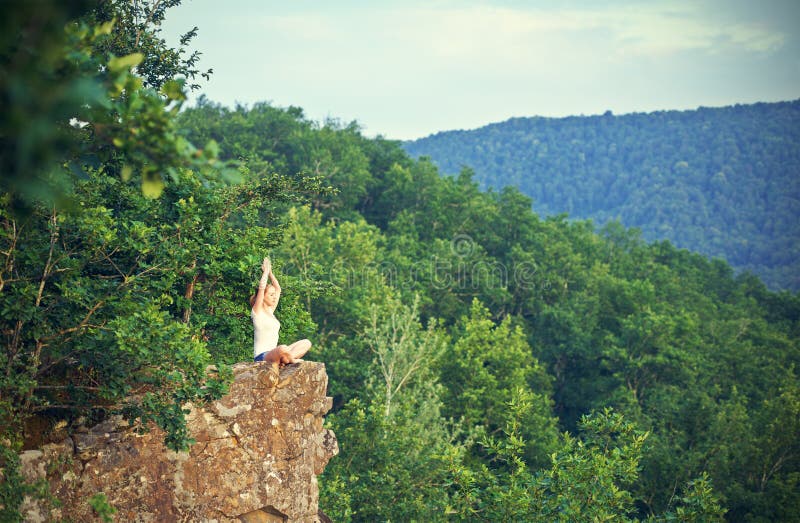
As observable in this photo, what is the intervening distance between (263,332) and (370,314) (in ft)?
77.6

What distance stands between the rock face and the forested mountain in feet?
1.65

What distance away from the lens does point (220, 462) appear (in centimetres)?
1080

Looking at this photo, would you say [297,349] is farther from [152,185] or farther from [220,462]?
[152,185]

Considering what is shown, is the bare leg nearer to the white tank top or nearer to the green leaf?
the white tank top

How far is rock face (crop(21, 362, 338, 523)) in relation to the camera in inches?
376

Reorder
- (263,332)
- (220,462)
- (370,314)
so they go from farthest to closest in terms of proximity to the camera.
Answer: (370,314) < (263,332) < (220,462)

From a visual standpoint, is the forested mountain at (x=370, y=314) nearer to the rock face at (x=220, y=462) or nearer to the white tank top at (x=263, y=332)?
the rock face at (x=220, y=462)

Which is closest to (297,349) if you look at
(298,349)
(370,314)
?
(298,349)

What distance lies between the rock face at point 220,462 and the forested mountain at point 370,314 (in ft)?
1.65

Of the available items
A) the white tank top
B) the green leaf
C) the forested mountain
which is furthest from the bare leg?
the green leaf

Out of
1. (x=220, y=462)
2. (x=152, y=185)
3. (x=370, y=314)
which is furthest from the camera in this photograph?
(x=370, y=314)

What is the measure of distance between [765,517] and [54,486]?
97.2 ft

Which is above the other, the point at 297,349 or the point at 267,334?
the point at 267,334

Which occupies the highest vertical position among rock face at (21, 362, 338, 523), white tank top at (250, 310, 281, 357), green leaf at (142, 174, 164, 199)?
green leaf at (142, 174, 164, 199)
